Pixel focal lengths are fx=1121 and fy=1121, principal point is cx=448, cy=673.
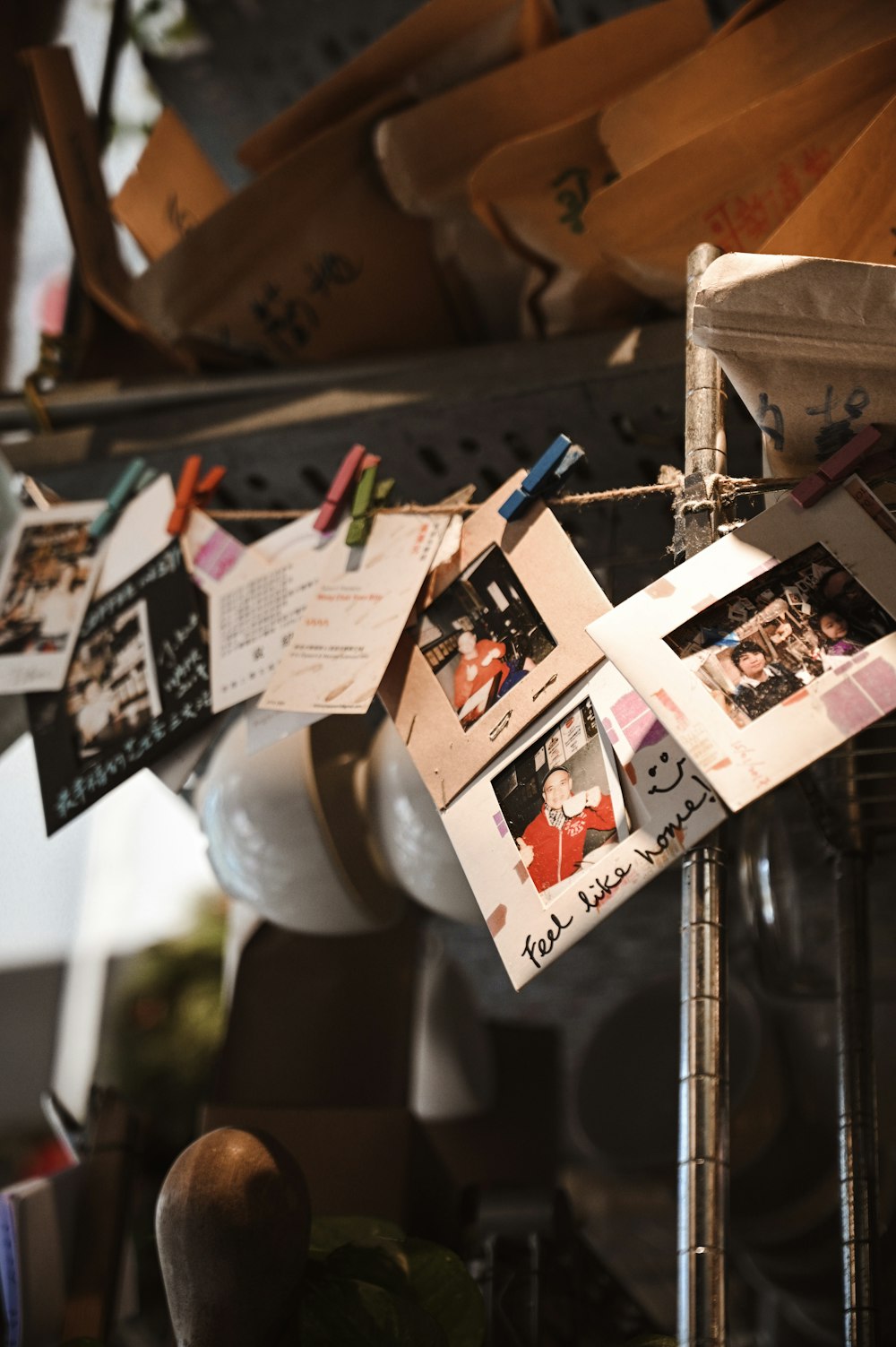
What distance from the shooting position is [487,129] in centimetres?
89

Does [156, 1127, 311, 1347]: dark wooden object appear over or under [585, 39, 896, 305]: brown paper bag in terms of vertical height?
under

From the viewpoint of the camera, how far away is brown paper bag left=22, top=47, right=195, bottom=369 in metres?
1.07

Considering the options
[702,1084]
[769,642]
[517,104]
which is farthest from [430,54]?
[702,1084]

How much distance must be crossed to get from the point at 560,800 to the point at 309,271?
1.92ft

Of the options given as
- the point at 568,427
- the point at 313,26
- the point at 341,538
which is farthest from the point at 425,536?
the point at 313,26

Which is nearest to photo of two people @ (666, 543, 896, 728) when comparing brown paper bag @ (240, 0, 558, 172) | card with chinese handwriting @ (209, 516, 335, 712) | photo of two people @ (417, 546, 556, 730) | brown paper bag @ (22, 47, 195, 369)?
photo of two people @ (417, 546, 556, 730)

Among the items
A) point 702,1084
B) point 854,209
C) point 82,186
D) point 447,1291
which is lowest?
point 447,1291

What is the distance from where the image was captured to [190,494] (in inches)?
37.0

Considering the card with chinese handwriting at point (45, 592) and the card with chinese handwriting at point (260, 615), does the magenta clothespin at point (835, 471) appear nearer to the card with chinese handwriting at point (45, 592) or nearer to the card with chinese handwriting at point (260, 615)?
the card with chinese handwriting at point (260, 615)

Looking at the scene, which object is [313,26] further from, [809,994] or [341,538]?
[809,994]

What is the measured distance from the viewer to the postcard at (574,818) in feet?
1.95

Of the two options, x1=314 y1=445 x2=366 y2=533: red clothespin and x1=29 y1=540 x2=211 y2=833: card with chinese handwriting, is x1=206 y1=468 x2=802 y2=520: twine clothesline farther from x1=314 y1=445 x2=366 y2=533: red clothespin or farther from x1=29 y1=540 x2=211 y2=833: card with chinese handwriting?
x1=29 y1=540 x2=211 y2=833: card with chinese handwriting

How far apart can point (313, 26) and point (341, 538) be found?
31.8 inches

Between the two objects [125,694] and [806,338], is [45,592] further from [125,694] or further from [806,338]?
[806,338]
